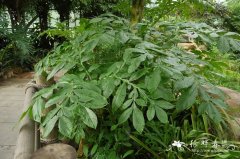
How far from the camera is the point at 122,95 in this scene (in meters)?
1.22

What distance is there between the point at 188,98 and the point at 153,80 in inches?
6.5

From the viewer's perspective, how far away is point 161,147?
4.84 ft

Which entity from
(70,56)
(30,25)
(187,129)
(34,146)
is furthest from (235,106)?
(30,25)

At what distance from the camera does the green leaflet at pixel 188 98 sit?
1.20 meters

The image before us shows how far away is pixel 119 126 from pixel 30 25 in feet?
19.6

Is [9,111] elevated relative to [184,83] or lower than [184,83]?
lower

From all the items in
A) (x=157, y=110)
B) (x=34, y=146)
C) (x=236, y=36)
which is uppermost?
(x=236, y=36)

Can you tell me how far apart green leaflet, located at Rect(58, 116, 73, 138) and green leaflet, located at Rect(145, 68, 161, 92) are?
0.33m

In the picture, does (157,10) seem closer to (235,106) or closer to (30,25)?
(235,106)

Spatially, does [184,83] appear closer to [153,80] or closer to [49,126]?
[153,80]

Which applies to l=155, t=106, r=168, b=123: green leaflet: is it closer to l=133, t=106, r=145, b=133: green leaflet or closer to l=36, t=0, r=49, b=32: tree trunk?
l=133, t=106, r=145, b=133: green leaflet

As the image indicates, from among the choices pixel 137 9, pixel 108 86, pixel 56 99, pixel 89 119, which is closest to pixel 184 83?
pixel 108 86

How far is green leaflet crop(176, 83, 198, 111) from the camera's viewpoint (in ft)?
3.94

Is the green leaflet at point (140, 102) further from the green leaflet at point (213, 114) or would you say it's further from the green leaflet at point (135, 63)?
the green leaflet at point (213, 114)
